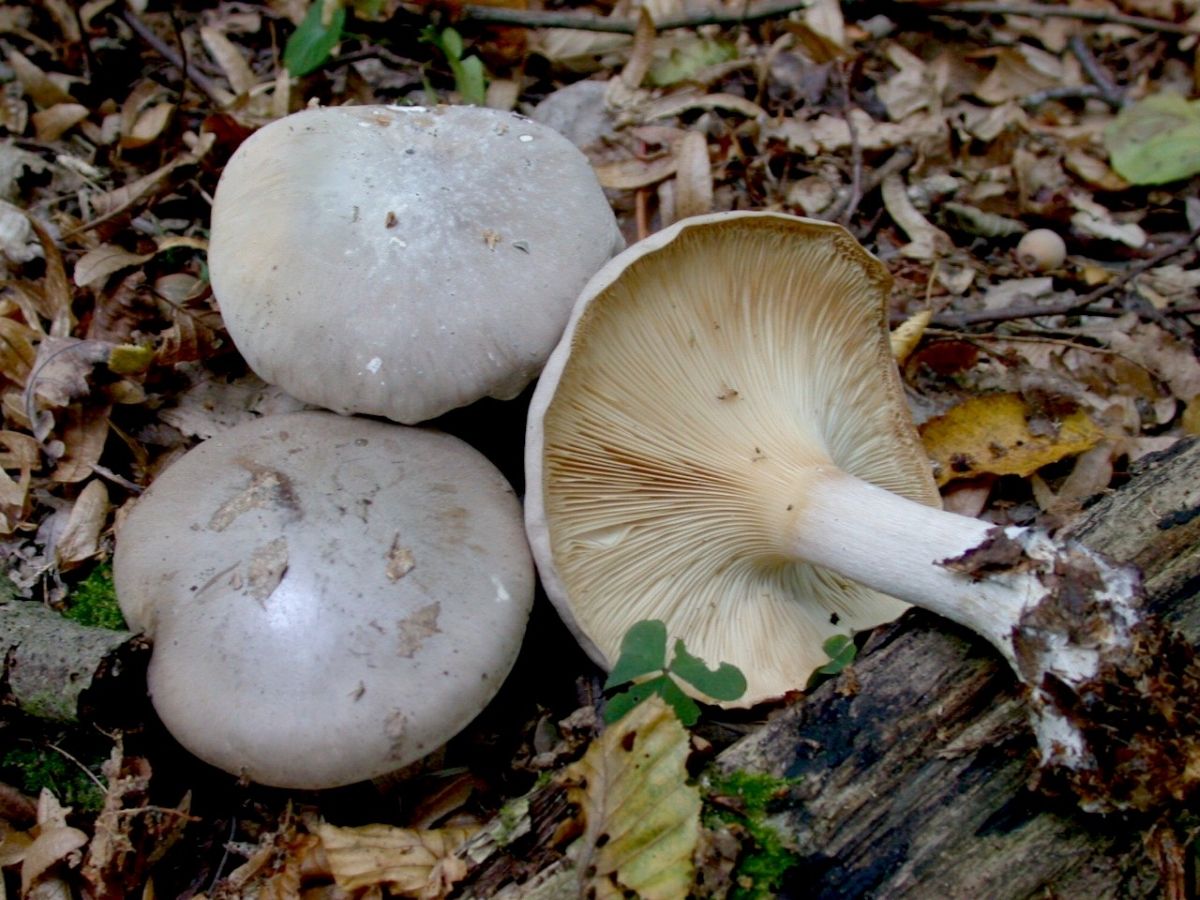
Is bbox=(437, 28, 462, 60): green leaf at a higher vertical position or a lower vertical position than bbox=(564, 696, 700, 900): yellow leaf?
higher

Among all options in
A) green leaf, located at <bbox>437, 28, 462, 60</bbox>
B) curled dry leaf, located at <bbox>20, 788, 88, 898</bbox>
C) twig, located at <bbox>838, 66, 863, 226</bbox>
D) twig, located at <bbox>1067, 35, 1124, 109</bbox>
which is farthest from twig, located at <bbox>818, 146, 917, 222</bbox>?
curled dry leaf, located at <bbox>20, 788, 88, 898</bbox>

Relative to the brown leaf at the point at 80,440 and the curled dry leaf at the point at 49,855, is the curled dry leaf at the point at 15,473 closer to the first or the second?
the brown leaf at the point at 80,440

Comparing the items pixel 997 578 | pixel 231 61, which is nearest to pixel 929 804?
pixel 997 578

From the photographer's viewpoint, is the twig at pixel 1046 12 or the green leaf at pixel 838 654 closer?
the green leaf at pixel 838 654

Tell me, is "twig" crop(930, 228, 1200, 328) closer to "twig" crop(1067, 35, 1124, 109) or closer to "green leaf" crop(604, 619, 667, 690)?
"twig" crop(1067, 35, 1124, 109)

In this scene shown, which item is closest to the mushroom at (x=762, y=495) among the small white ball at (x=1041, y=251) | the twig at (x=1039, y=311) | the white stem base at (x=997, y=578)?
the white stem base at (x=997, y=578)

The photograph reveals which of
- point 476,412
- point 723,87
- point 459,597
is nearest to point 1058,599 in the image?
point 459,597
